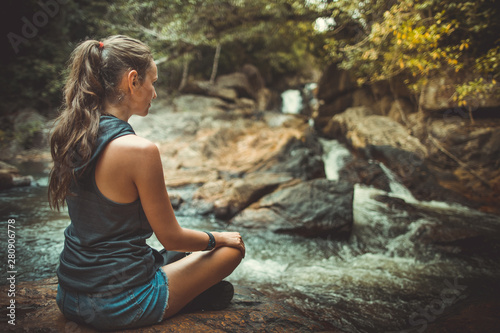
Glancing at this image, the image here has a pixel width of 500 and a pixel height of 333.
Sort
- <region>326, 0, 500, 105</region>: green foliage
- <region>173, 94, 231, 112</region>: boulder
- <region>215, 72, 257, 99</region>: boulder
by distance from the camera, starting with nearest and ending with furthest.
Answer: <region>326, 0, 500, 105</region>: green foliage
<region>173, 94, 231, 112</region>: boulder
<region>215, 72, 257, 99</region>: boulder

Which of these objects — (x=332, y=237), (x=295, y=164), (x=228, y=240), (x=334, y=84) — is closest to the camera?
(x=228, y=240)

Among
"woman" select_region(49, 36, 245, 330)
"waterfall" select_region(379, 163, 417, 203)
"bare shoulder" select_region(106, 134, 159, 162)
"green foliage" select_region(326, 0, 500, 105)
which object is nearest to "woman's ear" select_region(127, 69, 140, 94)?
"woman" select_region(49, 36, 245, 330)

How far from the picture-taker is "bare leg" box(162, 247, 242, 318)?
1416 mm

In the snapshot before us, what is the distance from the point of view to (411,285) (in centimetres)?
318

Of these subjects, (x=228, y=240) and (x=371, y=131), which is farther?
(x=371, y=131)

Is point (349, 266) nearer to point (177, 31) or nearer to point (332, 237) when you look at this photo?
point (332, 237)

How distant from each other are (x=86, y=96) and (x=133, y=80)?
0.24 metres

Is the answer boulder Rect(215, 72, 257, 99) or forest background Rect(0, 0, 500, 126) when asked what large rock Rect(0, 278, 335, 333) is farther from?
boulder Rect(215, 72, 257, 99)

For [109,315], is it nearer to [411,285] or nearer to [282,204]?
[411,285]

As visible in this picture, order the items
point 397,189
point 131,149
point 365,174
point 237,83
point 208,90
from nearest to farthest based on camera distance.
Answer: point 131,149, point 397,189, point 365,174, point 208,90, point 237,83

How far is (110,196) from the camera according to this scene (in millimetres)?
1205

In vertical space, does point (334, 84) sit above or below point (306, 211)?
above

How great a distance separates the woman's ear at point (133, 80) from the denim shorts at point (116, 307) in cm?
106

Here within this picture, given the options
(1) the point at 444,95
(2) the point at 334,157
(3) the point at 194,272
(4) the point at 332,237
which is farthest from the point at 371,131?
(3) the point at 194,272
